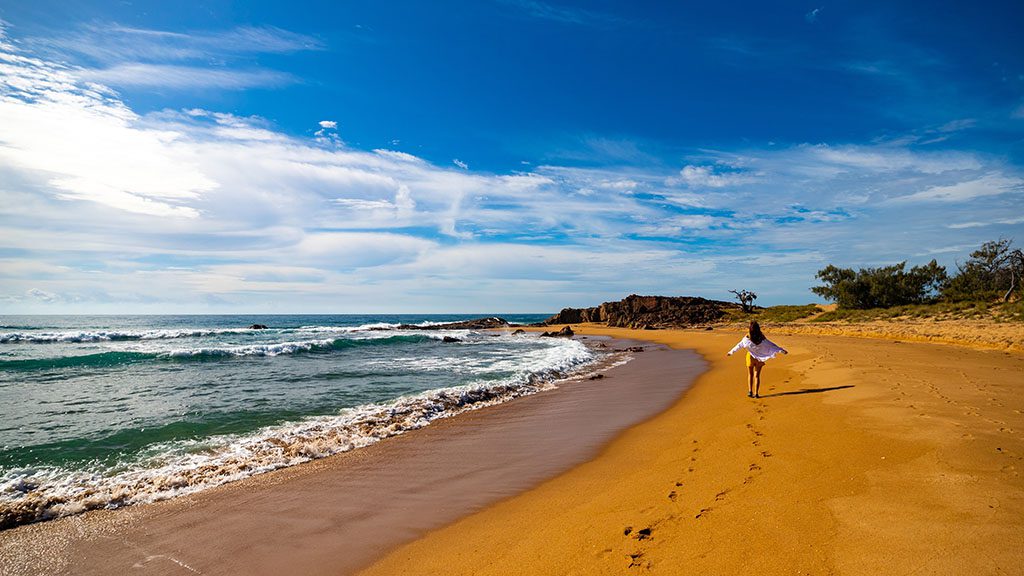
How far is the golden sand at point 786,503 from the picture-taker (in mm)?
3176

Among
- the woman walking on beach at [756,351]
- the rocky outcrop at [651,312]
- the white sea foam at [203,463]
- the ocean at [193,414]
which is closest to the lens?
the white sea foam at [203,463]

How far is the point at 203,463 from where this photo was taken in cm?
685

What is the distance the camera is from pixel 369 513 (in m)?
5.04

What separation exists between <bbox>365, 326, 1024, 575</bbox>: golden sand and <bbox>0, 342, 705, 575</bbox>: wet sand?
0.52 m

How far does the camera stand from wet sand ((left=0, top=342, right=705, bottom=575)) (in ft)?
13.6

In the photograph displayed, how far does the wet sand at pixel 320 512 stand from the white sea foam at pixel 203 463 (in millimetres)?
300

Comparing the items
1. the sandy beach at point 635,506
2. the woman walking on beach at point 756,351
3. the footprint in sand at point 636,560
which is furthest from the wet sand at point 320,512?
the woman walking on beach at point 756,351

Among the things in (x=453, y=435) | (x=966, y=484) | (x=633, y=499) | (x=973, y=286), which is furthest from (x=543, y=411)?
(x=973, y=286)

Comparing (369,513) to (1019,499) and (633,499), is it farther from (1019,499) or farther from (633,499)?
(1019,499)

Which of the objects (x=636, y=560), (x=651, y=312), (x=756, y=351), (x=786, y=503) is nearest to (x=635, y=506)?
(x=636, y=560)

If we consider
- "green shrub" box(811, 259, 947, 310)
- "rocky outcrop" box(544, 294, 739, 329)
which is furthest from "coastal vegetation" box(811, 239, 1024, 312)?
"rocky outcrop" box(544, 294, 739, 329)

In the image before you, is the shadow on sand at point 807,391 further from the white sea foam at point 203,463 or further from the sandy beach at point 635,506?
the white sea foam at point 203,463

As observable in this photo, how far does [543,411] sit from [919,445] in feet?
21.6

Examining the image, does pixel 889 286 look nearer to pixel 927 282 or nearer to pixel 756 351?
pixel 927 282
